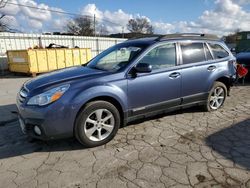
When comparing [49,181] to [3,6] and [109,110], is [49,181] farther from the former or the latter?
[3,6]

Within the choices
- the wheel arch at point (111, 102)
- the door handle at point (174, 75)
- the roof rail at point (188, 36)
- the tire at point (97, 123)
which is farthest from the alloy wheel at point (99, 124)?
the roof rail at point (188, 36)

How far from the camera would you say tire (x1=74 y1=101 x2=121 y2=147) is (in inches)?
130

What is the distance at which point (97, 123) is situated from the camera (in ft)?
11.4

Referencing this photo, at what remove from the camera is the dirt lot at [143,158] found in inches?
105

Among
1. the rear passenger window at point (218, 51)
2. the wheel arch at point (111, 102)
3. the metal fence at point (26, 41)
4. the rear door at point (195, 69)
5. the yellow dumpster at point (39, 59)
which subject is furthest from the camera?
the metal fence at point (26, 41)

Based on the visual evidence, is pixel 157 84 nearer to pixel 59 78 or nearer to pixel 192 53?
pixel 192 53

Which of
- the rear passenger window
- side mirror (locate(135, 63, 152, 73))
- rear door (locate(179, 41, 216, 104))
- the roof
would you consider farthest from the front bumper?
the rear passenger window

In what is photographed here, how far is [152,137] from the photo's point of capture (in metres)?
3.84

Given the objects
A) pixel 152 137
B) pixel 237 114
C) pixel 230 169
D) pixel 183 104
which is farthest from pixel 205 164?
pixel 237 114

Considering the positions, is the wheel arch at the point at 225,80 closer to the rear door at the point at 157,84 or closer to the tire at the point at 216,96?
the tire at the point at 216,96

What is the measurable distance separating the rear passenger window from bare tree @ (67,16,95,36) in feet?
168

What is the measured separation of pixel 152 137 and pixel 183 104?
1.13 meters

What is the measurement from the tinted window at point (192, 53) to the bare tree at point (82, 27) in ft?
170

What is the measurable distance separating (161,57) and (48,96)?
2168mm
